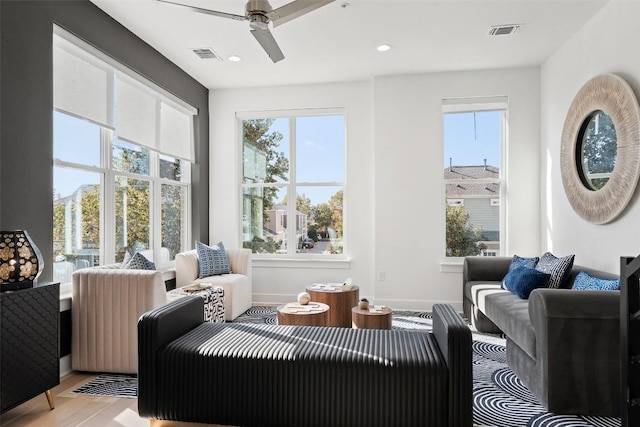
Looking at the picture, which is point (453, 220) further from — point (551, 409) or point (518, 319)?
point (551, 409)

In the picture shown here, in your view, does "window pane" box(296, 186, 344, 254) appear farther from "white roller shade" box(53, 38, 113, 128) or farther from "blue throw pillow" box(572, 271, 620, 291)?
"blue throw pillow" box(572, 271, 620, 291)

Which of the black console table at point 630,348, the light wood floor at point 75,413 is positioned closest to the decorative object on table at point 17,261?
the light wood floor at point 75,413

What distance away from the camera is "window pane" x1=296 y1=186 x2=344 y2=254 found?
17.6 feet

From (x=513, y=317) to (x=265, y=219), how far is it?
3.57 metres

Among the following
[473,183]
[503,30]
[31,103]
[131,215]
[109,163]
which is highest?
[503,30]

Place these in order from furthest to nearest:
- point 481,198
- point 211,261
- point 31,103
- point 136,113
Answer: point 481,198, point 211,261, point 136,113, point 31,103

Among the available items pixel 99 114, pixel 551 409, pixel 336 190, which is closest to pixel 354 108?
pixel 336 190

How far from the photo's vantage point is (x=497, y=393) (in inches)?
101

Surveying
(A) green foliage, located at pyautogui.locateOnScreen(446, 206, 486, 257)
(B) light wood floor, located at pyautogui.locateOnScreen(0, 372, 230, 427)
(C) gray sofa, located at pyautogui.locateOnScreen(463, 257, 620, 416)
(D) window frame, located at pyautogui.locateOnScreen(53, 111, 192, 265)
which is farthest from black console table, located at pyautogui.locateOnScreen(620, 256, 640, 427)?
(D) window frame, located at pyautogui.locateOnScreen(53, 111, 192, 265)

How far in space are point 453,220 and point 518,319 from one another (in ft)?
7.81

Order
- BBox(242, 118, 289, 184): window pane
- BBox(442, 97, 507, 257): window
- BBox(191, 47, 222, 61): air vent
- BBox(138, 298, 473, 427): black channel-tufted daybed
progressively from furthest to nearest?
BBox(242, 118, 289, 184): window pane
BBox(442, 97, 507, 257): window
BBox(191, 47, 222, 61): air vent
BBox(138, 298, 473, 427): black channel-tufted daybed

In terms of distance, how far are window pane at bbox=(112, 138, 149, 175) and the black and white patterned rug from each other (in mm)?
1991

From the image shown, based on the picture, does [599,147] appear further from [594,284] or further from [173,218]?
[173,218]

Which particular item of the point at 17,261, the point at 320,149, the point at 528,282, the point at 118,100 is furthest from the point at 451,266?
the point at 17,261
